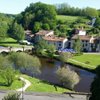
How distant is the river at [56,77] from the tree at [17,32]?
2563 centimetres

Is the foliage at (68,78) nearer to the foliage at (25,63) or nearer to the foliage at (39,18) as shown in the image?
the foliage at (25,63)

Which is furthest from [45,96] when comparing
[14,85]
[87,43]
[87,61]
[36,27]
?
[36,27]

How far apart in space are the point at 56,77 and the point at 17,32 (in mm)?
46352

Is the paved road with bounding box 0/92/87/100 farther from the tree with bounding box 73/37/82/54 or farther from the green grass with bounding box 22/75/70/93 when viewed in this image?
the tree with bounding box 73/37/82/54

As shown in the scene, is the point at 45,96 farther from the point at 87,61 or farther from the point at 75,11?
the point at 75,11

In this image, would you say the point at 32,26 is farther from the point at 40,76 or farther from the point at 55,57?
the point at 40,76

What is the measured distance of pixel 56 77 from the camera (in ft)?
173

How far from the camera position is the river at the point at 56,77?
48.5 m

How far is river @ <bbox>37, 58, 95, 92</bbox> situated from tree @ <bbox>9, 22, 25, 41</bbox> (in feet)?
84.1

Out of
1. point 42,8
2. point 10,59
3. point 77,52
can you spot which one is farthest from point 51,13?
point 10,59

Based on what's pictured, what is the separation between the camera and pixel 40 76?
54.0 m

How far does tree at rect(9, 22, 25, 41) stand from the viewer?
95312mm

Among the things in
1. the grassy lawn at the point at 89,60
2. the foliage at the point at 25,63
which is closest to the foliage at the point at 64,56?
the grassy lawn at the point at 89,60

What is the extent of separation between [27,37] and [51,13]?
59.1 ft
